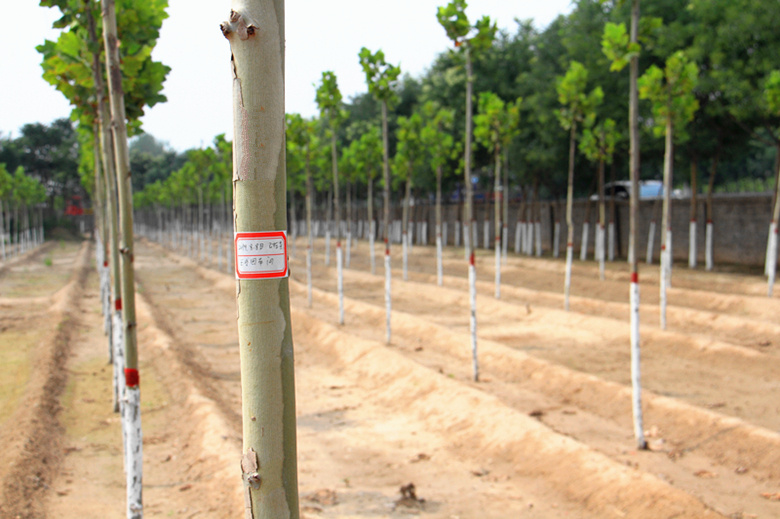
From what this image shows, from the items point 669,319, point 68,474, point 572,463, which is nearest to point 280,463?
point 572,463

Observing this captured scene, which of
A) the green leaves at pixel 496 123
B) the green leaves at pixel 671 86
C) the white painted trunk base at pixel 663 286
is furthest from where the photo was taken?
the green leaves at pixel 496 123

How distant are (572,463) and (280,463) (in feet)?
16.8

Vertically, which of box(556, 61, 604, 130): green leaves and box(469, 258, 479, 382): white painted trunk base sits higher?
box(556, 61, 604, 130): green leaves

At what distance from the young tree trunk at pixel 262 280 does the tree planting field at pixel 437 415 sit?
12.7ft

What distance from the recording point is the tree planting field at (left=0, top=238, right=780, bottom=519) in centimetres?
611

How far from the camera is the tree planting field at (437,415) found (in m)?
6.11

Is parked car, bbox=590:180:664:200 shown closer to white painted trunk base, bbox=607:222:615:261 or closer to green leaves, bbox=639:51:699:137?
white painted trunk base, bbox=607:222:615:261

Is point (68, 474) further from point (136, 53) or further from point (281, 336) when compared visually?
point (281, 336)

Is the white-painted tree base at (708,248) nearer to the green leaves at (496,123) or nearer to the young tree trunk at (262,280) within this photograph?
the green leaves at (496,123)

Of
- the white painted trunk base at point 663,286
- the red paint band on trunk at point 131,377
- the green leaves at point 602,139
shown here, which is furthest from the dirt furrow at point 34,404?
the green leaves at point 602,139

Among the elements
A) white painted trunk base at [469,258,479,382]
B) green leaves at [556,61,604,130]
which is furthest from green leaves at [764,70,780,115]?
white painted trunk base at [469,258,479,382]

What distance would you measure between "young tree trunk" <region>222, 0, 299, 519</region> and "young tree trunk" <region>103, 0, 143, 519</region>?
270 cm

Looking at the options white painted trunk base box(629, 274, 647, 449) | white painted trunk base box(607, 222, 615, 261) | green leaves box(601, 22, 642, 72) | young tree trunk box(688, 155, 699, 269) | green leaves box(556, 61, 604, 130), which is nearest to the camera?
white painted trunk base box(629, 274, 647, 449)

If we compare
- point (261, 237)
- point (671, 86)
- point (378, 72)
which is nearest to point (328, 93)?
point (378, 72)
